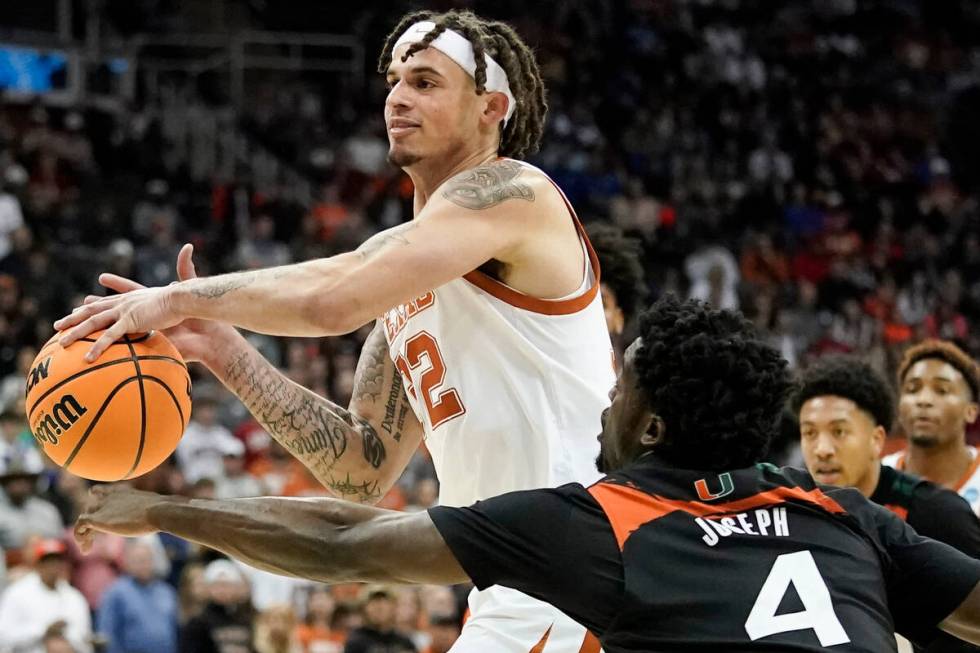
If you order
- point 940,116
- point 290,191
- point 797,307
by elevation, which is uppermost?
point 940,116

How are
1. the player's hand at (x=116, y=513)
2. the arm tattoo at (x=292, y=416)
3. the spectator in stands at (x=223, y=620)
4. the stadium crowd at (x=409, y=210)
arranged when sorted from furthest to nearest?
the stadium crowd at (x=409, y=210) < the spectator in stands at (x=223, y=620) < the arm tattoo at (x=292, y=416) < the player's hand at (x=116, y=513)

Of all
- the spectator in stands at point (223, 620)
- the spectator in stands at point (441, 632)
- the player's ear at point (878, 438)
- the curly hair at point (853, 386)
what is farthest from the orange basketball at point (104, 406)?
the spectator in stands at point (441, 632)

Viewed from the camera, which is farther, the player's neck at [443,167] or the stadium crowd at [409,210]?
the stadium crowd at [409,210]

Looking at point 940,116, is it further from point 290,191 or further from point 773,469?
point 773,469

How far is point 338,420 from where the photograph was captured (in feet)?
13.4

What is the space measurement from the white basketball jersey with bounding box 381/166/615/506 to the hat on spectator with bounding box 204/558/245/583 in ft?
15.9

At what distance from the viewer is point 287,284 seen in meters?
3.43

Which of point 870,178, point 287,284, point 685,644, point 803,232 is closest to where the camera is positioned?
point 685,644

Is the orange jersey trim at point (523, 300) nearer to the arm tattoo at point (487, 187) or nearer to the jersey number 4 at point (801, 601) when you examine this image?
the arm tattoo at point (487, 187)

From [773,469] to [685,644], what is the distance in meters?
0.44

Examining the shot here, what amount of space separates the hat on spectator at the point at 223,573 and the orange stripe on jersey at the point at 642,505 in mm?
5865

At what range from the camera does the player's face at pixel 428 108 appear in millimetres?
3822

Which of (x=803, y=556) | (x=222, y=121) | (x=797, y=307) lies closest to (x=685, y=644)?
(x=803, y=556)

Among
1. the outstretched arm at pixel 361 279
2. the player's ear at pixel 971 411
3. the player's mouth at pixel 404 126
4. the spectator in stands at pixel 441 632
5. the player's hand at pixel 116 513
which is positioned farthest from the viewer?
the spectator in stands at pixel 441 632
